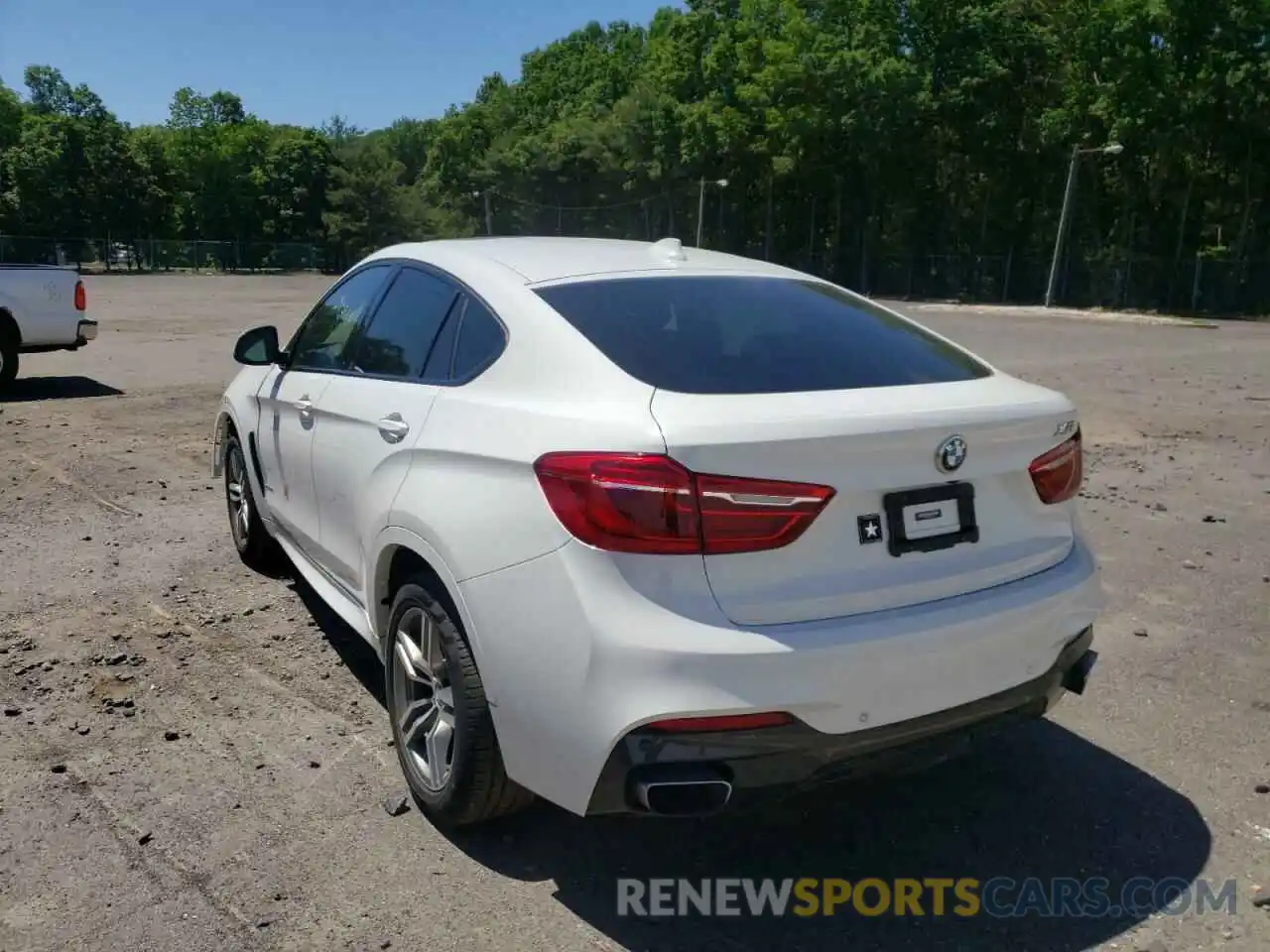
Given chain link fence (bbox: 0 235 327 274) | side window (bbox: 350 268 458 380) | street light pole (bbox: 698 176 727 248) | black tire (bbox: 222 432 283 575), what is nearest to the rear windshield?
side window (bbox: 350 268 458 380)

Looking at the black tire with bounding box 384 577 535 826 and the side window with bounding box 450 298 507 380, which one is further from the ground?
the side window with bounding box 450 298 507 380

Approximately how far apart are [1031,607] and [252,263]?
260 feet

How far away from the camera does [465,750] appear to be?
9.87 ft

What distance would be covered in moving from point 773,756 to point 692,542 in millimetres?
553

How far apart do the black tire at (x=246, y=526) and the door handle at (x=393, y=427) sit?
82.6 inches

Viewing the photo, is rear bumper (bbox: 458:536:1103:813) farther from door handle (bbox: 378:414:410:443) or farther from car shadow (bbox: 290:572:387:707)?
car shadow (bbox: 290:572:387:707)

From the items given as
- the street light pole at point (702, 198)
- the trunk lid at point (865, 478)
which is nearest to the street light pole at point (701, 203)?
the street light pole at point (702, 198)

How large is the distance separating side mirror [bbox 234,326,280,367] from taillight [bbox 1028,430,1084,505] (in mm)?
3351

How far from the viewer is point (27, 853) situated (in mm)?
3152

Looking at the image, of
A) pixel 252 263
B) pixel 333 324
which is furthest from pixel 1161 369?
pixel 252 263

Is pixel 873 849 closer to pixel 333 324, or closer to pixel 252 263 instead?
pixel 333 324

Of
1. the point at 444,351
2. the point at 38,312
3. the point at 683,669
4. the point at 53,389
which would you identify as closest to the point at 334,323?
the point at 444,351

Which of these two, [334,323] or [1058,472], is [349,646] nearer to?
[334,323]

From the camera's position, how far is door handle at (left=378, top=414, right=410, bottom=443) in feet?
11.3
